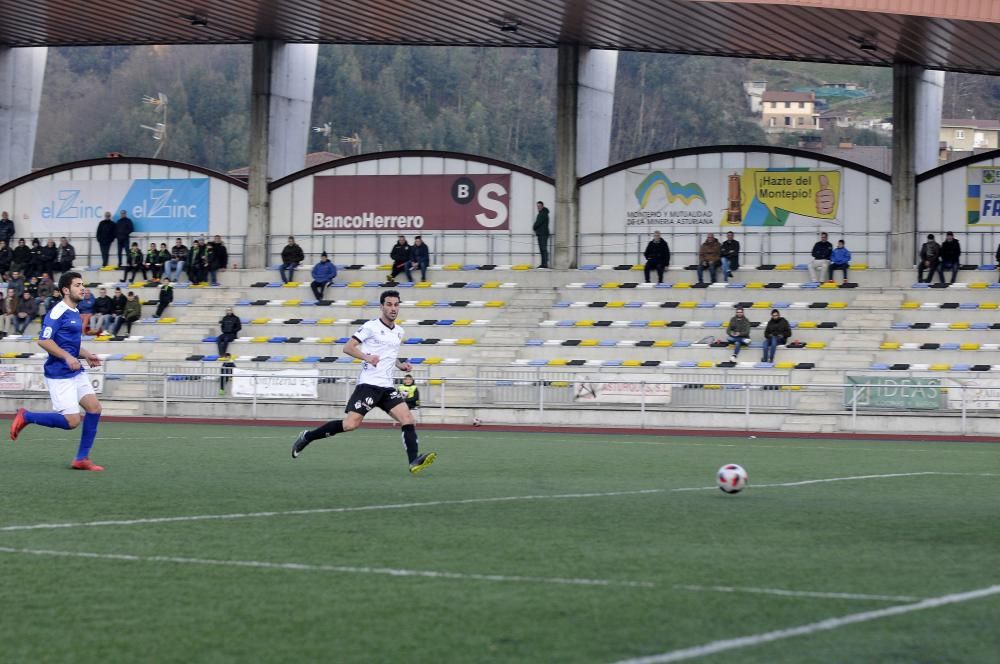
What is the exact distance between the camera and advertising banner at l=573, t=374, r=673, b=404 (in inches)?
1164

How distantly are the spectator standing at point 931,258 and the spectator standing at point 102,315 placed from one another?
73.9ft

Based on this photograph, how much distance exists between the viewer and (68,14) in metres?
39.9

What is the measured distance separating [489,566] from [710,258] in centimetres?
3185

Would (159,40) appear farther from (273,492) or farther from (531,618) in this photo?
(531,618)

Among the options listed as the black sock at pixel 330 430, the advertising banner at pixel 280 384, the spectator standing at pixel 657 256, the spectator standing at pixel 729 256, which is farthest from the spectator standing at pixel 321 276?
the black sock at pixel 330 430

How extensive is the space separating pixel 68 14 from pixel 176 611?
36.0 metres

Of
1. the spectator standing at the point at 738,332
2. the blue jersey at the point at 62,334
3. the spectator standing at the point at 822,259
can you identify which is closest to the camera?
the blue jersey at the point at 62,334

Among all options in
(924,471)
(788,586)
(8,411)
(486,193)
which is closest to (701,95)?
(486,193)

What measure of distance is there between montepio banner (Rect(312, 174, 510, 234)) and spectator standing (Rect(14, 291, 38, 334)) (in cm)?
907

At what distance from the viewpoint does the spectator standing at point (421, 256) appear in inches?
1640

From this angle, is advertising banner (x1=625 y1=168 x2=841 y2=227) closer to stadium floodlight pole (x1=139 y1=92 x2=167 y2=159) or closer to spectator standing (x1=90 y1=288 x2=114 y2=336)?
spectator standing (x1=90 y1=288 x2=114 y2=336)

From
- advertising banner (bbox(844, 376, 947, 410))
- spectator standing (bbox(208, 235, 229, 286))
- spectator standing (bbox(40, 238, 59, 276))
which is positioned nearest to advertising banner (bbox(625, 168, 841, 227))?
spectator standing (bbox(208, 235, 229, 286))

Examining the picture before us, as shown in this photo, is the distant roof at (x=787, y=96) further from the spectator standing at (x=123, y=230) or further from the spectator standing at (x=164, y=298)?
the spectator standing at (x=164, y=298)

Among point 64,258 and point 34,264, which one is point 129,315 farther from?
point 34,264
